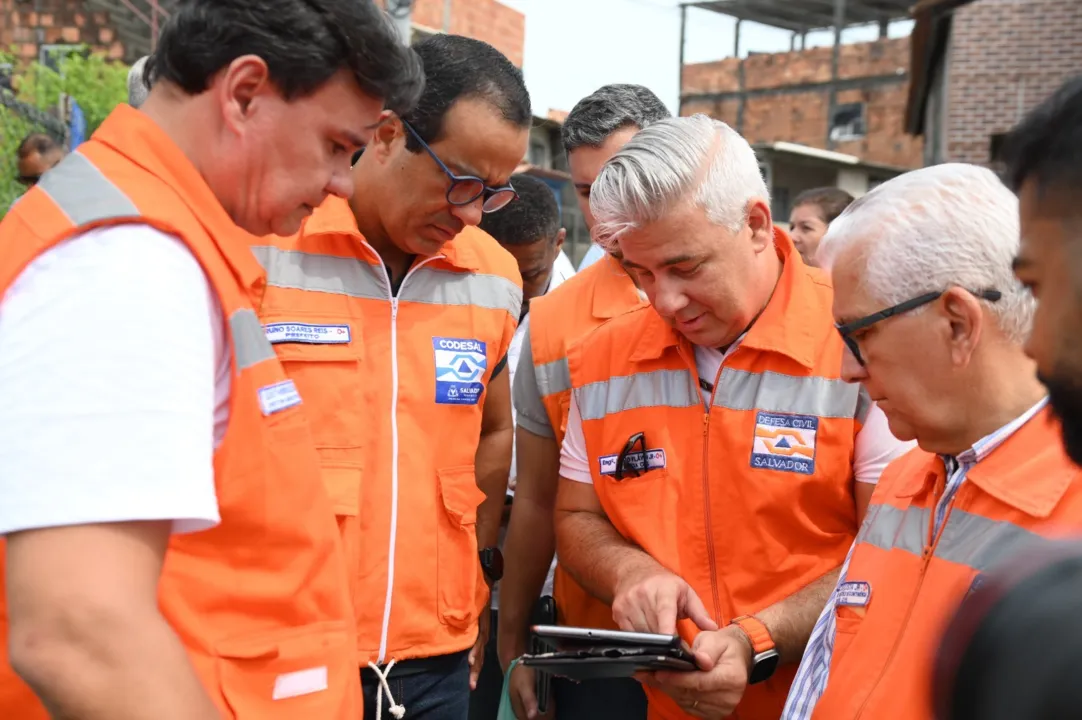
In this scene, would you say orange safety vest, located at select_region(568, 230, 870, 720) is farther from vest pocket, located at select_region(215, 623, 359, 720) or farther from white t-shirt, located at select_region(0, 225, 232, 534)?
white t-shirt, located at select_region(0, 225, 232, 534)

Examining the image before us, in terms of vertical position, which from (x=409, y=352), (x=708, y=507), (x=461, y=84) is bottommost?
(x=708, y=507)

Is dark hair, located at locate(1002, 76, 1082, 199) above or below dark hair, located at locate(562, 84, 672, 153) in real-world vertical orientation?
above

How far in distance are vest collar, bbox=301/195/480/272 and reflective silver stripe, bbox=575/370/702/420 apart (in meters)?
0.50

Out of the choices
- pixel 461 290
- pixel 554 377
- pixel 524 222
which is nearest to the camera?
pixel 461 290

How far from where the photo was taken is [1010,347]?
209cm

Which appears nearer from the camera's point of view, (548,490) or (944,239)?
(944,239)

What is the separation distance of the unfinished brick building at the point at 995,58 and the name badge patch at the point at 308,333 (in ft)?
47.3

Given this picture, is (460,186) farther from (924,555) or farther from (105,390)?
(105,390)

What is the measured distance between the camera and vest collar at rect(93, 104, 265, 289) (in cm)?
160

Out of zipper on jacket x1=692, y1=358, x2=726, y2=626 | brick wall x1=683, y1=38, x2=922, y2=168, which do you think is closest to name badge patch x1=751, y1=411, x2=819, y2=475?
zipper on jacket x1=692, y1=358, x2=726, y2=626

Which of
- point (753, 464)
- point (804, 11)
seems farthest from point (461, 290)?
point (804, 11)

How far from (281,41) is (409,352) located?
1.37 m

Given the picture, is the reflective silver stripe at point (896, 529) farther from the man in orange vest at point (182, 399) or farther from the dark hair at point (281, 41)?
the dark hair at point (281, 41)

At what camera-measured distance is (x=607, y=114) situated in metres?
4.01
